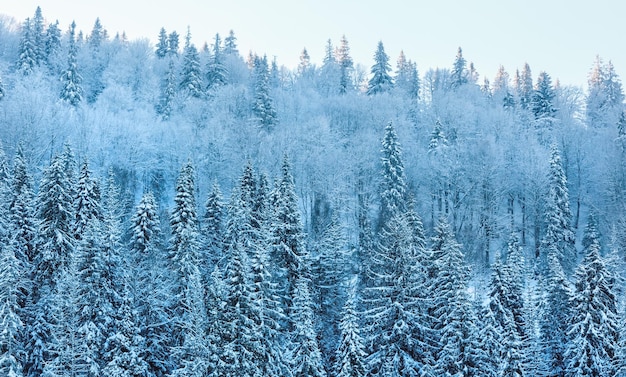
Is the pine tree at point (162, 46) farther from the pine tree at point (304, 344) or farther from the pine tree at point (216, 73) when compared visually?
the pine tree at point (304, 344)

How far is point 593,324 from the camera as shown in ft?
108

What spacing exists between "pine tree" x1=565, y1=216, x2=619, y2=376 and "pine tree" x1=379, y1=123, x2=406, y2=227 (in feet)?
67.9

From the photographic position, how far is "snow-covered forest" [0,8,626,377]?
30641 mm

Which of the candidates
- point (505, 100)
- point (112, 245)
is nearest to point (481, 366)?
point (112, 245)

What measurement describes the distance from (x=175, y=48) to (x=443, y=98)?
54.2 m

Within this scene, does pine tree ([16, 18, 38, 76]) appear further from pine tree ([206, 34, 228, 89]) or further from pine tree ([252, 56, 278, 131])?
pine tree ([252, 56, 278, 131])

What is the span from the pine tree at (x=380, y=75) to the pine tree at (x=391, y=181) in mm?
30786

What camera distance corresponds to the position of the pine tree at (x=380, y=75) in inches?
3410

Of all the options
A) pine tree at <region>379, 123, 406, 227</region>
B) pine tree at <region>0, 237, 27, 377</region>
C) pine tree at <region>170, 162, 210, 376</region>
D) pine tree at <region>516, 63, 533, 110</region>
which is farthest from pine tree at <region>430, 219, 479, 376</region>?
pine tree at <region>516, 63, 533, 110</region>

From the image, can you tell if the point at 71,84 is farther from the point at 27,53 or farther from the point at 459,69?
the point at 459,69

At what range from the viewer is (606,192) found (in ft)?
197

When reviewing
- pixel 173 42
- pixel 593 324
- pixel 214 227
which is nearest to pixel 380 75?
pixel 173 42

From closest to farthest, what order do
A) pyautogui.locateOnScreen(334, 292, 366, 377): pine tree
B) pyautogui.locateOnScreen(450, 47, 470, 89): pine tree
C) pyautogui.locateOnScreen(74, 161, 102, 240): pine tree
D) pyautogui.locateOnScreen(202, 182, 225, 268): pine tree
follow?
pyautogui.locateOnScreen(334, 292, 366, 377): pine tree
pyautogui.locateOnScreen(74, 161, 102, 240): pine tree
pyautogui.locateOnScreen(202, 182, 225, 268): pine tree
pyautogui.locateOnScreen(450, 47, 470, 89): pine tree

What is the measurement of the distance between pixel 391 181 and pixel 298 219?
20010 millimetres
